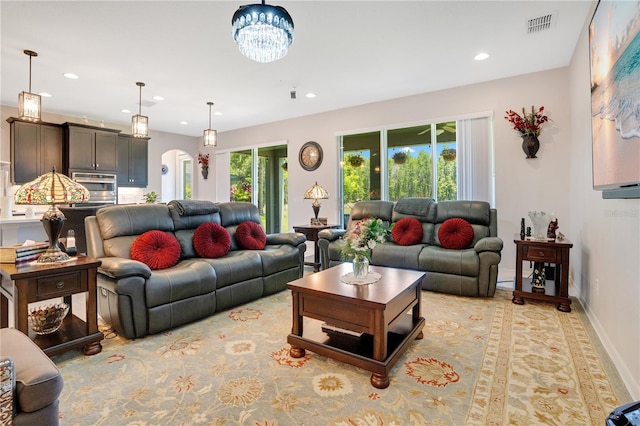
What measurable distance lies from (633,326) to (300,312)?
2005mm

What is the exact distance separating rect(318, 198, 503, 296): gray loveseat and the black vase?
874mm

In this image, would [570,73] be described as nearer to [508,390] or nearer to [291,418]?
[508,390]

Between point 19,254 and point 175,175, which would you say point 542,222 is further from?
point 175,175

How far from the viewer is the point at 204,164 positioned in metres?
8.08

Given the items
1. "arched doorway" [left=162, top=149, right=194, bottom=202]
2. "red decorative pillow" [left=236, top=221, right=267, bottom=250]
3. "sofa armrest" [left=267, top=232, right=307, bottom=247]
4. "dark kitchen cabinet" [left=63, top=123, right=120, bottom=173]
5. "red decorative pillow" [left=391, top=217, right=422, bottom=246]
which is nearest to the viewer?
"red decorative pillow" [left=236, top=221, right=267, bottom=250]

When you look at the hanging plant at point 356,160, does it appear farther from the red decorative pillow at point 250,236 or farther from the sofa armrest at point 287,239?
the red decorative pillow at point 250,236

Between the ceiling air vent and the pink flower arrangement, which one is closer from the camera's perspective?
the ceiling air vent

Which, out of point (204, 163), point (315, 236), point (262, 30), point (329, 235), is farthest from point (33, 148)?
point (262, 30)

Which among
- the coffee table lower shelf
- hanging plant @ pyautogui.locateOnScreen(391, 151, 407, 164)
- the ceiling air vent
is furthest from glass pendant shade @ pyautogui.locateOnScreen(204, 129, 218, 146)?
the ceiling air vent

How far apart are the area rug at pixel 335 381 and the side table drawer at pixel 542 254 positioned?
64cm

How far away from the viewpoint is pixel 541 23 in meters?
2.97

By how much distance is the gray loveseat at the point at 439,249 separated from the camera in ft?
11.3

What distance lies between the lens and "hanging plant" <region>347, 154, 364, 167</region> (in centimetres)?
579

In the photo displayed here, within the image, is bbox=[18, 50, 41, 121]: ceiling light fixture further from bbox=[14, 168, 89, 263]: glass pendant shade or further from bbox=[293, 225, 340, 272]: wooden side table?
bbox=[293, 225, 340, 272]: wooden side table
